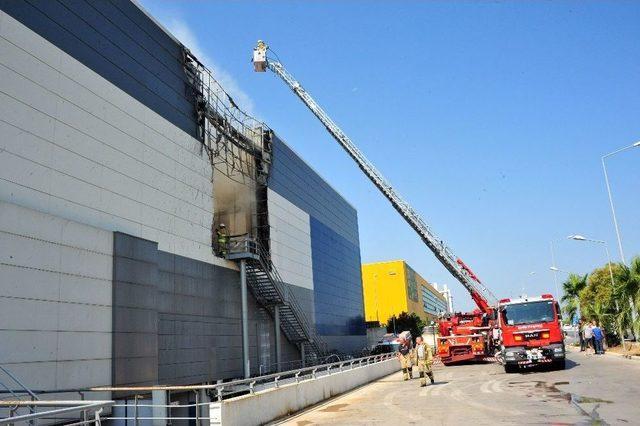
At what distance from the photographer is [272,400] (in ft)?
46.0

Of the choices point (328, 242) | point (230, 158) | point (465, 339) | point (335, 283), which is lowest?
point (465, 339)

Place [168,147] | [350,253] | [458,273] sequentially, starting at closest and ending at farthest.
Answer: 1. [168,147]
2. [458,273]
3. [350,253]

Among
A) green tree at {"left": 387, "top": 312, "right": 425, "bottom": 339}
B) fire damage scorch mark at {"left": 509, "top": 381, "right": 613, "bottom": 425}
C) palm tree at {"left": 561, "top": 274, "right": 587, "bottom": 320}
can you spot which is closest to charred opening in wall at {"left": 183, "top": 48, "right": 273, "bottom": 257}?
fire damage scorch mark at {"left": 509, "top": 381, "right": 613, "bottom": 425}

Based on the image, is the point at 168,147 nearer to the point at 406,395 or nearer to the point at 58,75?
the point at 58,75

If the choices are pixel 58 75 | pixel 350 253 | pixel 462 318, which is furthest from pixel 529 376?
pixel 350 253

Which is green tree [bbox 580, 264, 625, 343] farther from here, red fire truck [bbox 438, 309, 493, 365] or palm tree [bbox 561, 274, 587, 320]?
red fire truck [bbox 438, 309, 493, 365]

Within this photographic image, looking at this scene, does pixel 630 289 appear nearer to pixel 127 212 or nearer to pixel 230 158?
pixel 230 158

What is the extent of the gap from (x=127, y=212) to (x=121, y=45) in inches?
243

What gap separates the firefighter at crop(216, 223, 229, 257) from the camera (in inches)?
1010

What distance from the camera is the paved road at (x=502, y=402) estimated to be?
11.7m

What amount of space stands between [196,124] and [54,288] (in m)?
11.8

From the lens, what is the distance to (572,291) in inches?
2057

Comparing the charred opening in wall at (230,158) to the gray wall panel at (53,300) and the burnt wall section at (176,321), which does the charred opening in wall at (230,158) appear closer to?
the burnt wall section at (176,321)

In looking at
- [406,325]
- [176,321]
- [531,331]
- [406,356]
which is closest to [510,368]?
[531,331]
